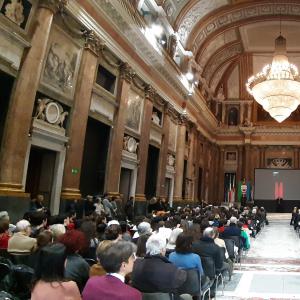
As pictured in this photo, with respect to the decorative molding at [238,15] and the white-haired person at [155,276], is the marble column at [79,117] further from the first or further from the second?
the decorative molding at [238,15]

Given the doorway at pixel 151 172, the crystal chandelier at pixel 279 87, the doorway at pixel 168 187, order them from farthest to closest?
1. the doorway at pixel 168 187
2. the doorway at pixel 151 172
3. the crystal chandelier at pixel 279 87

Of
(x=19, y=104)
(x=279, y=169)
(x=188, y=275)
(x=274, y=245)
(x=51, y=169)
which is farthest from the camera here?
(x=279, y=169)

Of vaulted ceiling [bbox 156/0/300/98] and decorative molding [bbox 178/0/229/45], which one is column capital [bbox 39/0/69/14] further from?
decorative molding [bbox 178/0/229/45]

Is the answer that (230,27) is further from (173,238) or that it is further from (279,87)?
(173,238)

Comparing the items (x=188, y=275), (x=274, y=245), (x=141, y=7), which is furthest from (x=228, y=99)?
(x=188, y=275)

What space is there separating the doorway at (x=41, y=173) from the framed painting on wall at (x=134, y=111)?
4.36 meters

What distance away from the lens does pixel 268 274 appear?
22.2ft

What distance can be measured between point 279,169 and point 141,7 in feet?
62.2

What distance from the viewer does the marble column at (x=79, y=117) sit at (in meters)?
9.96

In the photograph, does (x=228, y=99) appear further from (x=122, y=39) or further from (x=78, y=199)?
(x=78, y=199)

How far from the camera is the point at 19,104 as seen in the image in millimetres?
7922

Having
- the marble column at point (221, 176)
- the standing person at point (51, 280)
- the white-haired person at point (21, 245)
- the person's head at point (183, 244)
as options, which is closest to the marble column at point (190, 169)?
the marble column at point (221, 176)

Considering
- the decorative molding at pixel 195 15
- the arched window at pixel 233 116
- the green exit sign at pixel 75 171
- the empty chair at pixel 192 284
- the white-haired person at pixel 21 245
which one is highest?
the decorative molding at pixel 195 15

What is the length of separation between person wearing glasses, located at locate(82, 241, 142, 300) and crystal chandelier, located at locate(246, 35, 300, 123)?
13.1 m
